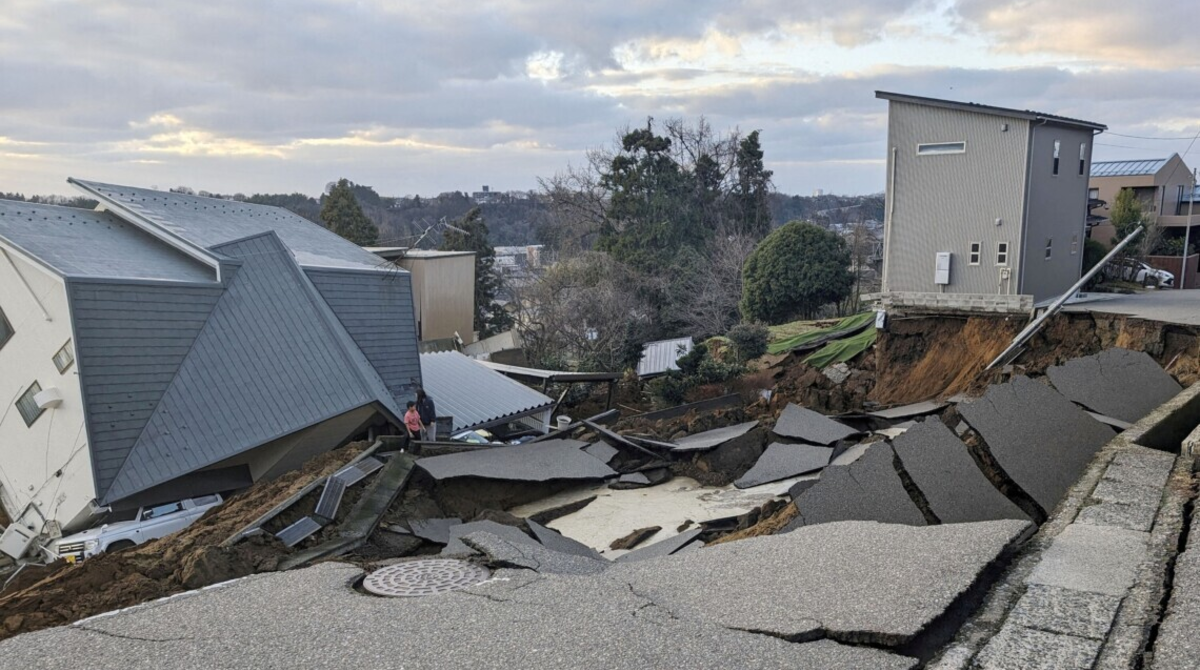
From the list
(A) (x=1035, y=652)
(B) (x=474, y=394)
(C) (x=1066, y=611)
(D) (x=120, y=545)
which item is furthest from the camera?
(B) (x=474, y=394)

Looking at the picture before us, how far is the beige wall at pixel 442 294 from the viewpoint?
29.7 m

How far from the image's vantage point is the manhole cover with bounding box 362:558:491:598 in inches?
223

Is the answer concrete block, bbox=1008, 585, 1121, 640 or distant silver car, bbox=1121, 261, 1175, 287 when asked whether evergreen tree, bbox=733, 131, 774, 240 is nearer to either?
distant silver car, bbox=1121, 261, 1175, 287

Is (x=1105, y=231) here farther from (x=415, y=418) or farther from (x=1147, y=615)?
(x=1147, y=615)

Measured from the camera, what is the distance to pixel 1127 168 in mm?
41875

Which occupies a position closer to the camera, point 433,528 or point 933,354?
point 433,528

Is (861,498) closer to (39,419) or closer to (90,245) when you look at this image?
(39,419)

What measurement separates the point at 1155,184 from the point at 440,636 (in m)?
46.2

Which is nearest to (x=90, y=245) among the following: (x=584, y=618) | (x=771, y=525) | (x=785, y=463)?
(x=785, y=463)

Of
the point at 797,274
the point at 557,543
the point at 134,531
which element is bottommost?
the point at 134,531


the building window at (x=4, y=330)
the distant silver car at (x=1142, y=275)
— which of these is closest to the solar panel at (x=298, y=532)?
the building window at (x=4, y=330)

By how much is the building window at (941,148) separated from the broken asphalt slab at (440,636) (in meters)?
15.7

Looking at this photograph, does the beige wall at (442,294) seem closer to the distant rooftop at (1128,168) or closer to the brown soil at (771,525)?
the brown soil at (771,525)

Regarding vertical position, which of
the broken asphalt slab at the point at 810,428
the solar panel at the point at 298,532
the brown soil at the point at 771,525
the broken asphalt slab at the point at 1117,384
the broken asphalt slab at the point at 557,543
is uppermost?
the broken asphalt slab at the point at 1117,384
